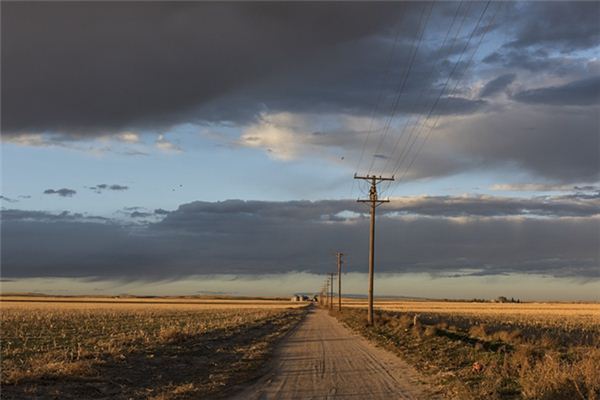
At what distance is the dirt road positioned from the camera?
42.4 feet

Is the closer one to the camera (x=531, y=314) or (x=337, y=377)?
(x=337, y=377)

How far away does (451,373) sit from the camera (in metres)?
15.5

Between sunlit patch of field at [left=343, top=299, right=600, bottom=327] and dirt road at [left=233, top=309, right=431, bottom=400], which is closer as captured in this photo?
dirt road at [left=233, top=309, right=431, bottom=400]

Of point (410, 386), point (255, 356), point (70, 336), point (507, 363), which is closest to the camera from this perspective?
point (410, 386)

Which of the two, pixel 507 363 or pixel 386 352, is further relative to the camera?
pixel 386 352

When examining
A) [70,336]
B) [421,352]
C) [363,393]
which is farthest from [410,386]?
[70,336]

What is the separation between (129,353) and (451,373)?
10.5 meters

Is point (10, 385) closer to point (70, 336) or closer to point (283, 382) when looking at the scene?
point (283, 382)

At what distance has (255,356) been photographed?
70.3 feet

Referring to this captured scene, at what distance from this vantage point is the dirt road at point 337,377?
1292 cm

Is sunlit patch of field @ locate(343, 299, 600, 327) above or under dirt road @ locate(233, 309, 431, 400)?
under

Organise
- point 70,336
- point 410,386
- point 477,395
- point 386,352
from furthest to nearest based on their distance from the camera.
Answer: point 70,336 → point 386,352 → point 410,386 → point 477,395

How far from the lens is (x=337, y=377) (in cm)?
1565

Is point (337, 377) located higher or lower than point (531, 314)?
higher
